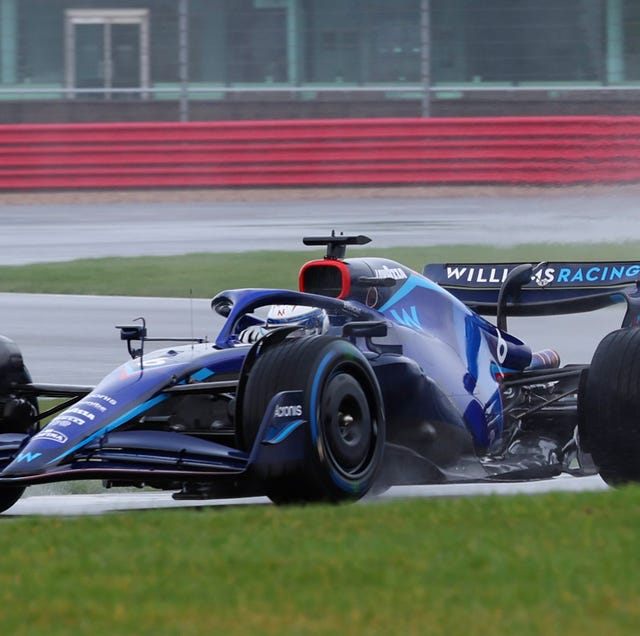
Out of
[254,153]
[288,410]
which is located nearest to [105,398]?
[288,410]

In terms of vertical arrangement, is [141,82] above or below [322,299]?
above

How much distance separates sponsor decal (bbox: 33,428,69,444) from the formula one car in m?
0.01

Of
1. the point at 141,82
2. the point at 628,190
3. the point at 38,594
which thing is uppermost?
the point at 141,82

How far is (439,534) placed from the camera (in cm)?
541

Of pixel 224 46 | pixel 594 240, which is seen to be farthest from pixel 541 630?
pixel 224 46

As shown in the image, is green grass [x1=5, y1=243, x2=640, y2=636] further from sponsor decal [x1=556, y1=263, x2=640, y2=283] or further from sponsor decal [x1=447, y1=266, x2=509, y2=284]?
sponsor decal [x1=447, y1=266, x2=509, y2=284]

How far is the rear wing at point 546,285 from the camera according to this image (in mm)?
9180

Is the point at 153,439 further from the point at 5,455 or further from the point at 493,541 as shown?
the point at 493,541

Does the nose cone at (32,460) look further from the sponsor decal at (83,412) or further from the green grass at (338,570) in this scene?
the green grass at (338,570)

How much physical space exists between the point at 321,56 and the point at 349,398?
49.3 feet

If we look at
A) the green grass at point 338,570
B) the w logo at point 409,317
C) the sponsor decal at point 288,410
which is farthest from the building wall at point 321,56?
the green grass at point 338,570

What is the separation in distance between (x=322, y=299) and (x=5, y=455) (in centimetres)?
169

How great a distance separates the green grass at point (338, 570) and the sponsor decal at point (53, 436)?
566 millimetres

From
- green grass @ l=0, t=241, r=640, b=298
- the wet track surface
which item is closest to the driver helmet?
green grass @ l=0, t=241, r=640, b=298
